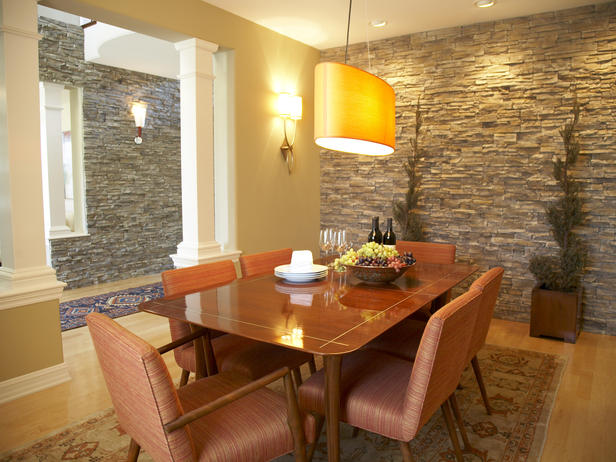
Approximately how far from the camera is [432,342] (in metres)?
1.44

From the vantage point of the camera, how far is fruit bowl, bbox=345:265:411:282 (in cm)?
217

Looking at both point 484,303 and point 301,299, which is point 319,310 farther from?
point 484,303

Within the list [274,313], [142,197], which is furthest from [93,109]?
[274,313]

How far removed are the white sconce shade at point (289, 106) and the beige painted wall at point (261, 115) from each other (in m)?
0.07

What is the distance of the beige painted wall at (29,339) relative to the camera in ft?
8.35

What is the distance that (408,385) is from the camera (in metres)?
1.55

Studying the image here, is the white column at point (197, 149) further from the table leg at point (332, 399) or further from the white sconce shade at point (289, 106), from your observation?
the table leg at point (332, 399)

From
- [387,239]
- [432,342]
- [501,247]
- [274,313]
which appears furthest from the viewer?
[501,247]

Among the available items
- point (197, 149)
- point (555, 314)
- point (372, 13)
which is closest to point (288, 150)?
point (197, 149)

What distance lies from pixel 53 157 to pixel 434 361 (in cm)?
495

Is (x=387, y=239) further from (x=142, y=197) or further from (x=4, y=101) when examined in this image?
(x=142, y=197)

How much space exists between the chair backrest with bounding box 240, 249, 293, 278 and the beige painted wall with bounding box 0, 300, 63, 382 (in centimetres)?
119

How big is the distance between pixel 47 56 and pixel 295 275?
13.6 ft

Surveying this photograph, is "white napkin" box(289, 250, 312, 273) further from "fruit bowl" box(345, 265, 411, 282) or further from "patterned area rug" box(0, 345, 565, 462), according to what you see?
"patterned area rug" box(0, 345, 565, 462)
